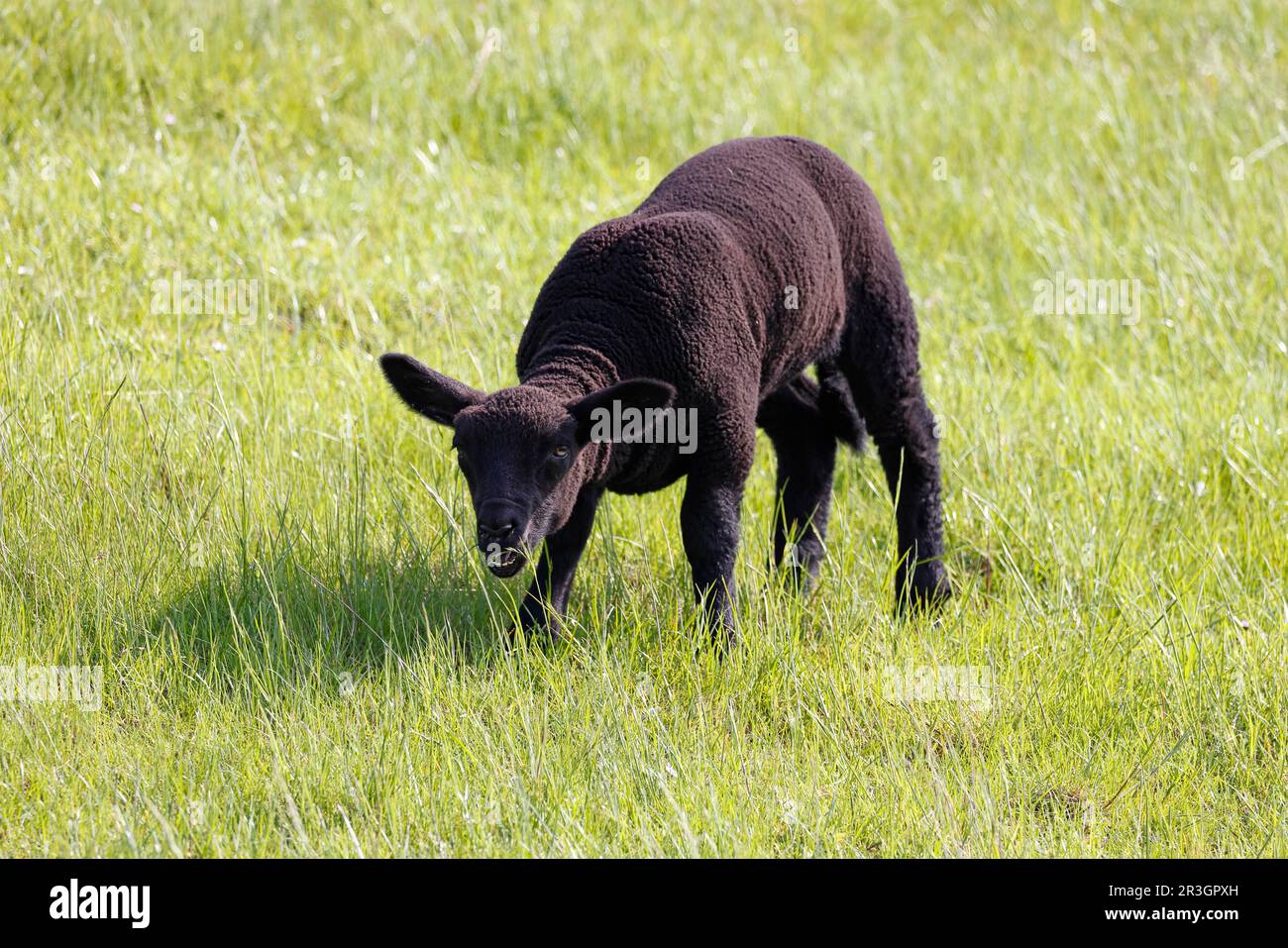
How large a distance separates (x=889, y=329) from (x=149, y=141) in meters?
4.79

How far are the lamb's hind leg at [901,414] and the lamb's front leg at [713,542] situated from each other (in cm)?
97

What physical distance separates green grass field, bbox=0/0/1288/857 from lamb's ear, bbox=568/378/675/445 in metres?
0.76

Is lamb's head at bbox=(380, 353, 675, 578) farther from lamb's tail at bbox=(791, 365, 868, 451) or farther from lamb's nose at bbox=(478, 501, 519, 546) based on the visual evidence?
lamb's tail at bbox=(791, 365, 868, 451)

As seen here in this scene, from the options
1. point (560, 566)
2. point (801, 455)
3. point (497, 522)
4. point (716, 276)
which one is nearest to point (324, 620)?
point (560, 566)

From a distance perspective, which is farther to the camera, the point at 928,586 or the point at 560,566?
the point at 928,586

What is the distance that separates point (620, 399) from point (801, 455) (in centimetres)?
187

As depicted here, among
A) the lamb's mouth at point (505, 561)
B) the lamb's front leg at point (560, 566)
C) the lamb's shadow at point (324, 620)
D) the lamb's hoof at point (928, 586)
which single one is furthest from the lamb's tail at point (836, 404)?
the lamb's mouth at point (505, 561)

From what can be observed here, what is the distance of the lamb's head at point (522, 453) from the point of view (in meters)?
4.15

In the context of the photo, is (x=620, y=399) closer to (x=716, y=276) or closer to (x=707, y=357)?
(x=707, y=357)

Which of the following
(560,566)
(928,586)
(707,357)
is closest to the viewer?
(707,357)

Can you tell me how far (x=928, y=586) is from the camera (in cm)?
571

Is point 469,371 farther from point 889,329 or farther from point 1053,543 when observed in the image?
point 1053,543

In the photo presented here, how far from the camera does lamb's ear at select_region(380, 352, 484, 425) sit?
446cm

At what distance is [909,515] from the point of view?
19.1 feet
